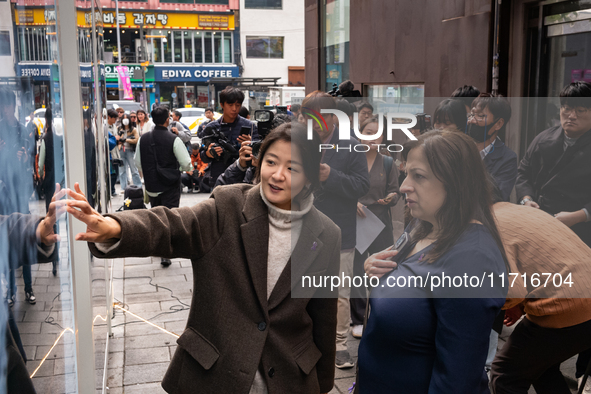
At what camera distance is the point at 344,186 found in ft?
12.1

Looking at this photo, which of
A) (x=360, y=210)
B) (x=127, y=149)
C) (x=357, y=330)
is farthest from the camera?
(x=127, y=149)

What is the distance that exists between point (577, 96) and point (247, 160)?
7.32ft

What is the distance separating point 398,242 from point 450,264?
361 millimetres

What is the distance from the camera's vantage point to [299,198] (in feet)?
7.13

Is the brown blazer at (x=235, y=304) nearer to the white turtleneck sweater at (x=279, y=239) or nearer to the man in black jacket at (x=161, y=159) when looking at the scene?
the white turtleneck sweater at (x=279, y=239)

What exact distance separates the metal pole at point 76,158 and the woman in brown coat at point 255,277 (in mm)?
529

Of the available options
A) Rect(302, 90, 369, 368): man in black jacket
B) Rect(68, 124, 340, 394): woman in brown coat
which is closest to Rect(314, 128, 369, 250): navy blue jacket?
Rect(302, 90, 369, 368): man in black jacket

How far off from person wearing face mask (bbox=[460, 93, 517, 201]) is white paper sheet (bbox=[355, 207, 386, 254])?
0.90m

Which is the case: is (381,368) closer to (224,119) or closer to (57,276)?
(57,276)

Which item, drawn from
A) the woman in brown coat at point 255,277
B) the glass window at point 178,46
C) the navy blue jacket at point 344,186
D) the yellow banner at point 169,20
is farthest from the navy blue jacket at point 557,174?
the glass window at point 178,46

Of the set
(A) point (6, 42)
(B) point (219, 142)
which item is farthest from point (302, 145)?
(B) point (219, 142)

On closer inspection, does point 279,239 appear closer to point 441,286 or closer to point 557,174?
point 441,286

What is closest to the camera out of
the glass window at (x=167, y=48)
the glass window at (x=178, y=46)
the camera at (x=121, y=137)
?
the camera at (x=121, y=137)

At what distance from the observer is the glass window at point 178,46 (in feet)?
134
